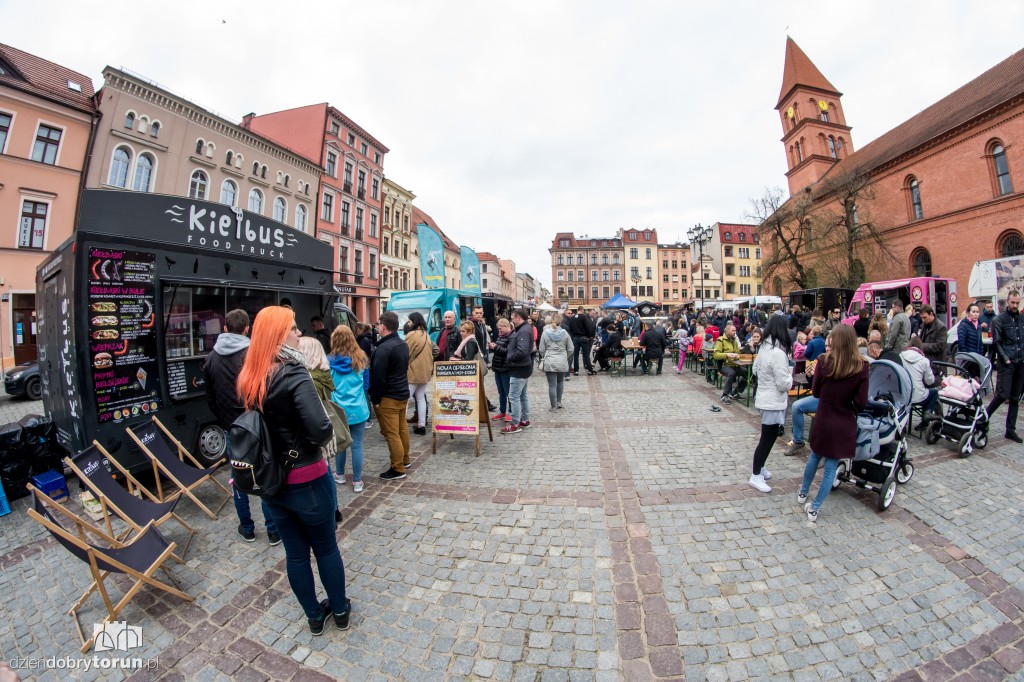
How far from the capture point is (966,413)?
5156mm

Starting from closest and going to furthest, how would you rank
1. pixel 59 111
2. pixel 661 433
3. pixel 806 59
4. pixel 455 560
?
pixel 455 560, pixel 661 433, pixel 59 111, pixel 806 59

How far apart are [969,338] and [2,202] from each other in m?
30.7

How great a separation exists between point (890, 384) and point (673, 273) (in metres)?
78.8

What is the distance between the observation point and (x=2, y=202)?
15.6 metres

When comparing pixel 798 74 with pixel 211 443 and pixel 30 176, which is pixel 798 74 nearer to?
pixel 211 443

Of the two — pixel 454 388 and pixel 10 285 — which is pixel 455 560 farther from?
pixel 10 285

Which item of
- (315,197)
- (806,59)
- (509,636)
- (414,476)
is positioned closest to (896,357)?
(509,636)

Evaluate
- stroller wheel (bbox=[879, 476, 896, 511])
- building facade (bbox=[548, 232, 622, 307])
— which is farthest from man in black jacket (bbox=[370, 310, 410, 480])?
building facade (bbox=[548, 232, 622, 307])

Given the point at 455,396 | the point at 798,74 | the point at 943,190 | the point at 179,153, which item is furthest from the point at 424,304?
Result: the point at 798,74

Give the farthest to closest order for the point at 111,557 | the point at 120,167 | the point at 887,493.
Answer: the point at 120,167
the point at 887,493
the point at 111,557

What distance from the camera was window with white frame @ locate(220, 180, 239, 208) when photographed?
2266cm

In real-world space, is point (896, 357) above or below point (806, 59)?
below

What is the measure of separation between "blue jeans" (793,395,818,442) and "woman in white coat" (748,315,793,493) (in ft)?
4.17

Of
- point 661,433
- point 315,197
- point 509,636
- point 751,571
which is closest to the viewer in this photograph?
point 509,636
